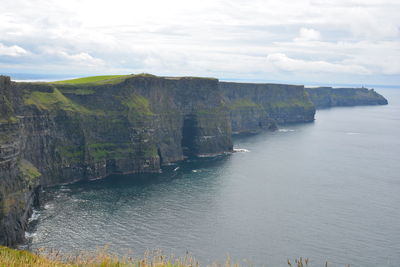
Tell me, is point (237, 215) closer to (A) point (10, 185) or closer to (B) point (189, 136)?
(A) point (10, 185)

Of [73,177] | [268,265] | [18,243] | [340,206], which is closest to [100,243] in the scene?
[18,243]

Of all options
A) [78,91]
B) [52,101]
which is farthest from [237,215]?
[78,91]

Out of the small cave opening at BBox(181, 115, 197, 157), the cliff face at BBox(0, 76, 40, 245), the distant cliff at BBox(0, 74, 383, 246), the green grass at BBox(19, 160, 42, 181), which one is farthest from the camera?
the small cave opening at BBox(181, 115, 197, 157)

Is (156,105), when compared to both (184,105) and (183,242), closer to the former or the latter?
(184,105)

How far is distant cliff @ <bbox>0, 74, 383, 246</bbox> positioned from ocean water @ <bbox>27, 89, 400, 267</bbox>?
23.6 feet

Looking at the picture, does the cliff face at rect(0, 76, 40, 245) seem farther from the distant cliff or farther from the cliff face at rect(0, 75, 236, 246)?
the cliff face at rect(0, 75, 236, 246)

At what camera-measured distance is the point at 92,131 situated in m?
152

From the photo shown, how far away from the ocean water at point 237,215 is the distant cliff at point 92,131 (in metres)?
7.19

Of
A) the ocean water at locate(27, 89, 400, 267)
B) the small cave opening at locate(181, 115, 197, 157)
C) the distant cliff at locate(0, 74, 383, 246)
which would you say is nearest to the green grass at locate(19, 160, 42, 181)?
the distant cliff at locate(0, 74, 383, 246)

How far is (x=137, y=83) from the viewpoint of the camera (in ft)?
569

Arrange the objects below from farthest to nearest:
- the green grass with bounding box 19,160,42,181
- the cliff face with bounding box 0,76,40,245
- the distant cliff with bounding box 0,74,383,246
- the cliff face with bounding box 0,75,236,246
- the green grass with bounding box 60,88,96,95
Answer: the green grass with bounding box 60,88,96,95 < the green grass with bounding box 19,160,42,181 < the distant cliff with bounding box 0,74,383,246 < the cliff face with bounding box 0,75,236,246 < the cliff face with bounding box 0,76,40,245

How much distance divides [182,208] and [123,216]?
16828 millimetres

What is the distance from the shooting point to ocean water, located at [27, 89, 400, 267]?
3428 inches

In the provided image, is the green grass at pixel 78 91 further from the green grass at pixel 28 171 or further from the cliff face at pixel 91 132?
the green grass at pixel 28 171
